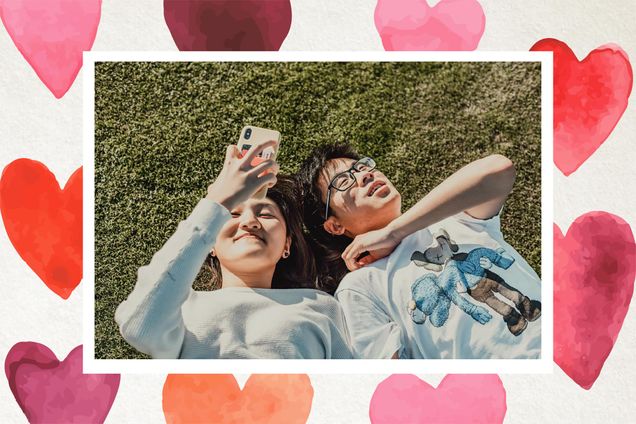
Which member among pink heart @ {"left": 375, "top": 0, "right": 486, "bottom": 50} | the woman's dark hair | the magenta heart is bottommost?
the magenta heart

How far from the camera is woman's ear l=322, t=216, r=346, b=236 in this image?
62.0 inches

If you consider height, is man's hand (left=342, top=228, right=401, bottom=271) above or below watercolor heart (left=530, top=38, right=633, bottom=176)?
below

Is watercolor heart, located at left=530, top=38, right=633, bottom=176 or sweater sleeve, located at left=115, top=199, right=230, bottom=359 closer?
sweater sleeve, located at left=115, top=199, right=230, bottom=359

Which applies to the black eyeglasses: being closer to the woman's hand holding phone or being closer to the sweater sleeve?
the woman's hand holding phone

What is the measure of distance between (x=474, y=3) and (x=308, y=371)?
1.04m

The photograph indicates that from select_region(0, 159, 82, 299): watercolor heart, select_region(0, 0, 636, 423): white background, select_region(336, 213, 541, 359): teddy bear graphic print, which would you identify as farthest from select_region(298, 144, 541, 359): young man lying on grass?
select_region(0, 159, 82, 299): watercolor heart

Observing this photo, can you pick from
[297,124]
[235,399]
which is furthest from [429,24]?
[235,399]

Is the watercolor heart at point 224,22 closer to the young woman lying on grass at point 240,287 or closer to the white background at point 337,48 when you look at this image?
the white background at point 337,48

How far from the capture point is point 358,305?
155cm

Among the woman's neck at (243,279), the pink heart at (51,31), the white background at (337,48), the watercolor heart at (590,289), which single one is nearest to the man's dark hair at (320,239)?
the woman's neck at (243,279)

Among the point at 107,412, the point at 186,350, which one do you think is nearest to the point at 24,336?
the point at 107,412

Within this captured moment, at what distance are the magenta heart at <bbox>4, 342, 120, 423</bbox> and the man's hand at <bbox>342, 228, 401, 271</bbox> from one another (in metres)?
0.66

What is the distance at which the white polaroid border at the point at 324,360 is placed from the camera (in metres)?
1.53

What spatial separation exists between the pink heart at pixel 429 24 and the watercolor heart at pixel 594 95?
176mm
